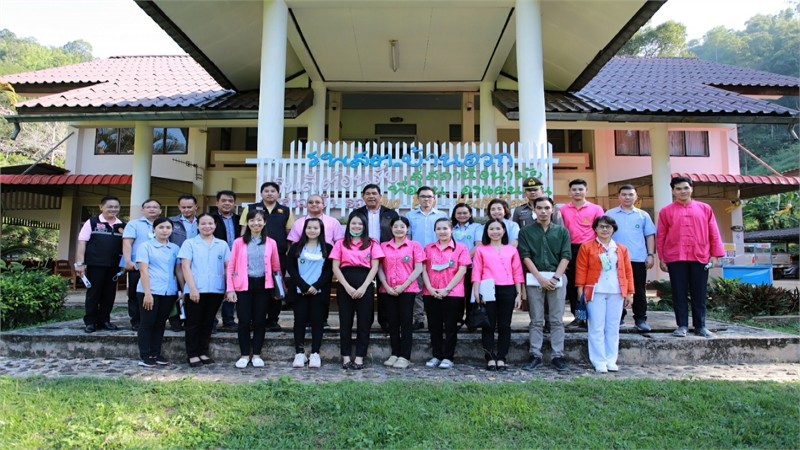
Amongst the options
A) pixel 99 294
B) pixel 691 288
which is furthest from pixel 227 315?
pixel 691 288

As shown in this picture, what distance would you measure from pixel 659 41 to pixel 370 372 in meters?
38.2

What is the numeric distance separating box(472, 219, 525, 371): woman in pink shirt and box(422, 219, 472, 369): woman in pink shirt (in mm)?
165

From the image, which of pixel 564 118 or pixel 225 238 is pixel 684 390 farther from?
pixel 564 118

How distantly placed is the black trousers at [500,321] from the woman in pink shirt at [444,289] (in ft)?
1.02

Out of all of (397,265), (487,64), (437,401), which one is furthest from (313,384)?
(487,64)

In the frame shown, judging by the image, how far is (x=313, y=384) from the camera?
3.83 m

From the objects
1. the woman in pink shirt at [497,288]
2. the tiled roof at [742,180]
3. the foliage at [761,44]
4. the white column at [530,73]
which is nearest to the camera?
the woman in pink shirt at [497,288]

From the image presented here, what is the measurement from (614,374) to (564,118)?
6369mm

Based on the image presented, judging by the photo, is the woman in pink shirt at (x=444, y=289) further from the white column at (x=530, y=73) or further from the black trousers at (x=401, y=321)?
the white column at (x=530, y=73)

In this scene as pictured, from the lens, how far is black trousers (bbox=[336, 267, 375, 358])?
15.0 feet

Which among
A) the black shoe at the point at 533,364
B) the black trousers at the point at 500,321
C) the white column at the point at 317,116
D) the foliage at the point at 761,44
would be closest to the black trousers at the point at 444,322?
the black trousers at the point at 500,321

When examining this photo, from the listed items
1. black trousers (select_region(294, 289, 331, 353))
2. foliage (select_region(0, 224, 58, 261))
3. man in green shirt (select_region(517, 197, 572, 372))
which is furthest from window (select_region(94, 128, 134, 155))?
man in green shirt (select_region(517, 197, 572, 372))

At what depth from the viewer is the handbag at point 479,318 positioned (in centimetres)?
434

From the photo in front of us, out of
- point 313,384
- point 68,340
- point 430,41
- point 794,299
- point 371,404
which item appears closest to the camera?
point 371,404
